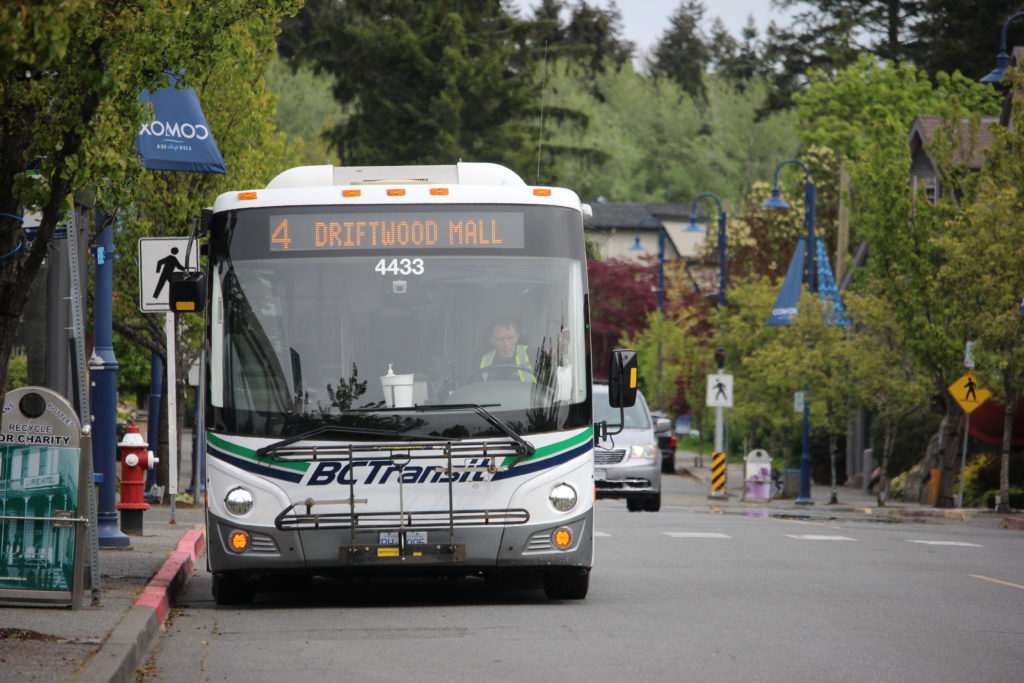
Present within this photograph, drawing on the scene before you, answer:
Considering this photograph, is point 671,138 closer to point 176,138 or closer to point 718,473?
point 718,473

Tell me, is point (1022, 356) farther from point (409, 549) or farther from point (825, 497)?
point (409, 549)

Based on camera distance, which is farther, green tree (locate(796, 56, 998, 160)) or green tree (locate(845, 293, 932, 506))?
green tree (locate(796, 56, 998, 160))

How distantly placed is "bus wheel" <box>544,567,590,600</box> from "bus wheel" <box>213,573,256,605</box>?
2.18 m

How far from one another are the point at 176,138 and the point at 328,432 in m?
6.86

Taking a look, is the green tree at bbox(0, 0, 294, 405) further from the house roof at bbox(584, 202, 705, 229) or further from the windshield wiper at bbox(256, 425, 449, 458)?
the house roof at bbox(584, 202, 705, 229)

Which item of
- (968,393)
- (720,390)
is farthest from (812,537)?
(720,390)

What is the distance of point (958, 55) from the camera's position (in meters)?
58.8

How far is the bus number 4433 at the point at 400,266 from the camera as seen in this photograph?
11852 mm

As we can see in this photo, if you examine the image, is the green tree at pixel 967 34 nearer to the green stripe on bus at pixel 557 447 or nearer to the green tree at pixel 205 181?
the green tree at pixel 205 181

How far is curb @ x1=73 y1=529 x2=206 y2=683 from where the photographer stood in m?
8.26

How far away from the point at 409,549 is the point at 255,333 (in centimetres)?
185

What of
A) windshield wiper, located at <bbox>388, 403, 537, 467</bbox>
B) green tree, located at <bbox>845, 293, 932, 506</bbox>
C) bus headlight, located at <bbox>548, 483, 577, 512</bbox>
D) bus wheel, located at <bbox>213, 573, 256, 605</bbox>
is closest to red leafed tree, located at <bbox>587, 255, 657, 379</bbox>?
green tree, located at <bbox>845, 293, 932, 506</bbox>

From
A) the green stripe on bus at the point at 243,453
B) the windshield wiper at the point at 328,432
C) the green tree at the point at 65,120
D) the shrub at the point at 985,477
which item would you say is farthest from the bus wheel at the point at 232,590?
the shrub at the point at 985,477

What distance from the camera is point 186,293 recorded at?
11.4 metres
